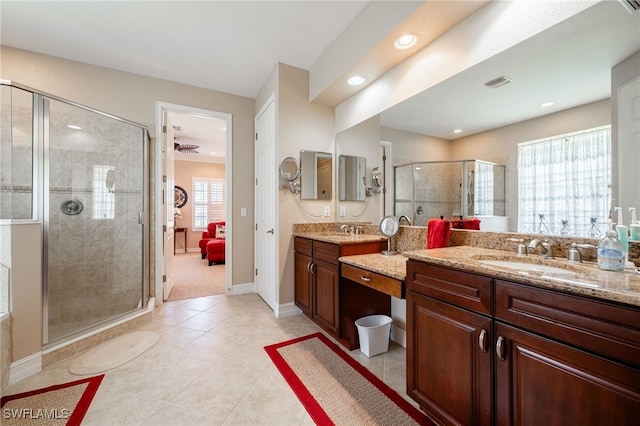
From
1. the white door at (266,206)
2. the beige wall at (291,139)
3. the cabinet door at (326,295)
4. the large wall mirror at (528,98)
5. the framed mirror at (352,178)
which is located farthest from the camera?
the white door at (266,206)

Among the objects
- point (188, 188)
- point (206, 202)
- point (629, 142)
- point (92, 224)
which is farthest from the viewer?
point (206, 202)

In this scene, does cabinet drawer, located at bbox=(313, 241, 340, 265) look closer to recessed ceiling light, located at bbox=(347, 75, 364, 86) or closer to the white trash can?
the white trash can

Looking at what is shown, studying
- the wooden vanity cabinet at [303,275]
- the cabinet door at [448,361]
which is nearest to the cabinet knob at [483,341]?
the cabinet door at [448,361]

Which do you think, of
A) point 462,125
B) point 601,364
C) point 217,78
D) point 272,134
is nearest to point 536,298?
point 601,364

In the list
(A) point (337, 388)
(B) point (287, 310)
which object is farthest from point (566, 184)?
(B) point (287, 310)

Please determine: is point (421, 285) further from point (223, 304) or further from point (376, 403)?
point (223, 304)

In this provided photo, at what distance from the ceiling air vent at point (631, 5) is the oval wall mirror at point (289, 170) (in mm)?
2343

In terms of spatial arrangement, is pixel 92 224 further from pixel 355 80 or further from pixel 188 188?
pixel 188 188

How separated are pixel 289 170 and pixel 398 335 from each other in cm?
192

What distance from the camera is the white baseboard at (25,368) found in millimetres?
1685

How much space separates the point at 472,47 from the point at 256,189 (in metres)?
2.78

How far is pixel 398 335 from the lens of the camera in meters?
2.19

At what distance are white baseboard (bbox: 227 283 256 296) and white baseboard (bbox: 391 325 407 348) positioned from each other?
2087 mm

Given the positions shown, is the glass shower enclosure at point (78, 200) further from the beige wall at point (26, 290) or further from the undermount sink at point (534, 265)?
the undermount sink at point (534, 265)
